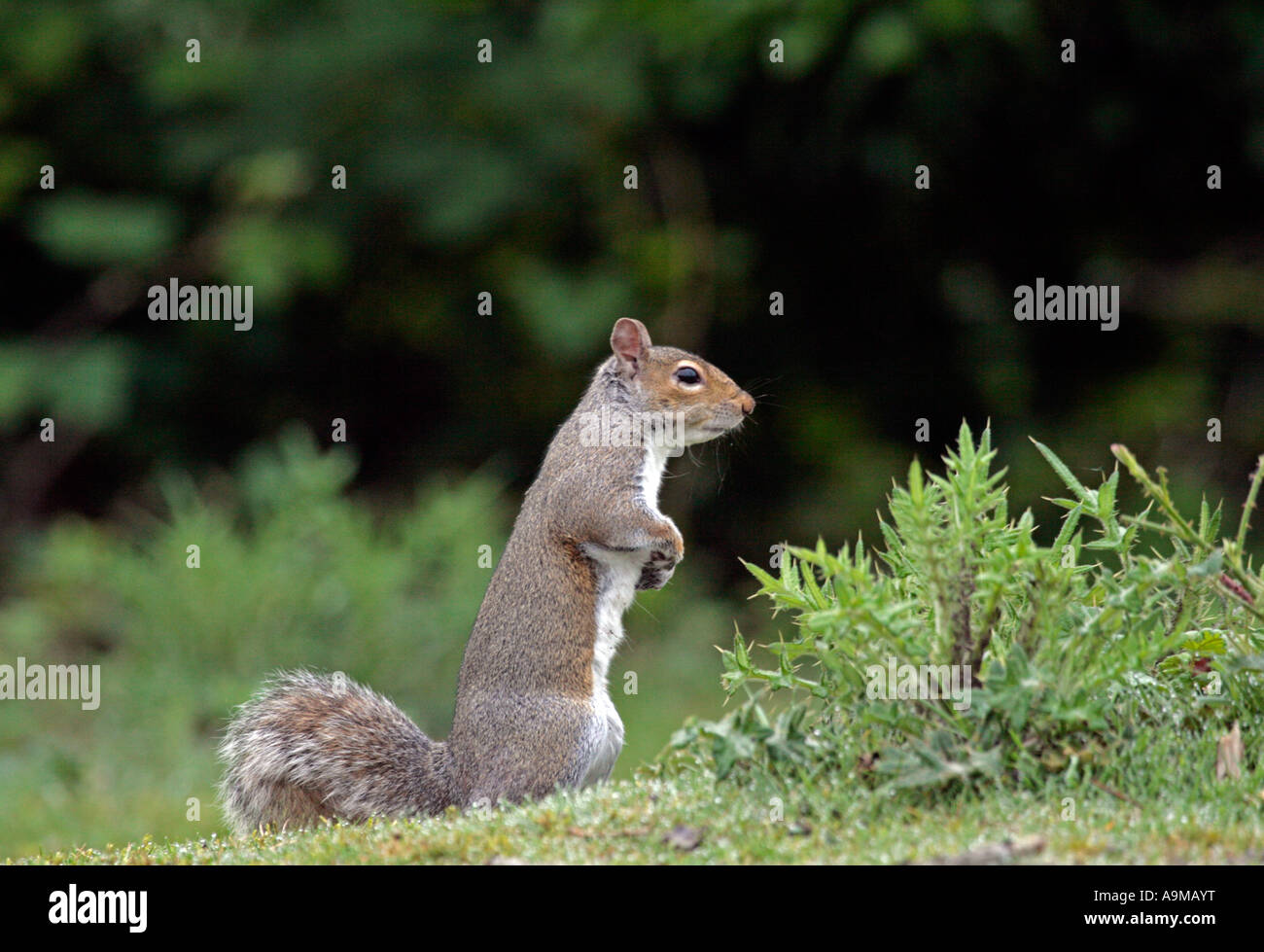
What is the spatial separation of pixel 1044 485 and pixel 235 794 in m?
6.59

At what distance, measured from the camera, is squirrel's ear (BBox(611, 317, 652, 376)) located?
5.42 metres

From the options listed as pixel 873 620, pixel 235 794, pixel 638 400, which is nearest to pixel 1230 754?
pixel 873 620

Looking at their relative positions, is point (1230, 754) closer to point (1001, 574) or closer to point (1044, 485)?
point (1001, 574)

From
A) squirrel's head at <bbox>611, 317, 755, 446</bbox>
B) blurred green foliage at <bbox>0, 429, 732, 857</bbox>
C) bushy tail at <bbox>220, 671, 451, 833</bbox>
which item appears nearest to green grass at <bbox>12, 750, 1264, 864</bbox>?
bushy tail at <bbox>220, 671, 451, 833</bbox>

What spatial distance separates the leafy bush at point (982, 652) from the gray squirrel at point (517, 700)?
0.70m

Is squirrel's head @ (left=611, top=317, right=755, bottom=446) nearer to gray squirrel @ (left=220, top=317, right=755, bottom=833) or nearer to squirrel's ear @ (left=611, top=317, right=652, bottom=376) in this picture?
squirrel's ear @ (left=611, top=317, right=652, bottom=376)

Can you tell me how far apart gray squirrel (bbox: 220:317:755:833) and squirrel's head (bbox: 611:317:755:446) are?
0.89ft

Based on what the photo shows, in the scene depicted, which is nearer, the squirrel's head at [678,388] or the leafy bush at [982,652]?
the leafy bush at [982,652]

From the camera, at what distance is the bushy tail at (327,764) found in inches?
188
